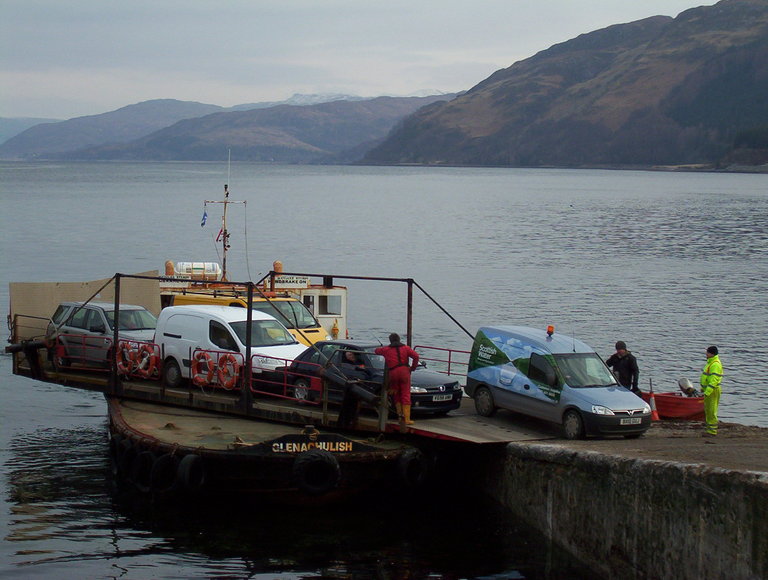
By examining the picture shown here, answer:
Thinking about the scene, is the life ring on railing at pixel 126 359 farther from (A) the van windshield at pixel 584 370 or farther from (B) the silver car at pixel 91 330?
(A) the van windshield at pixel 584 370

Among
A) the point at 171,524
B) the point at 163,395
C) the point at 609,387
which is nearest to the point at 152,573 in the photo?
the point at 171,524

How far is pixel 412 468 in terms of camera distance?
1938cm

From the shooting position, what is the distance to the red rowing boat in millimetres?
22953

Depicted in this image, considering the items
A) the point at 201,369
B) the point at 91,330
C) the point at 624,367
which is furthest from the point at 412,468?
the point at 91,330

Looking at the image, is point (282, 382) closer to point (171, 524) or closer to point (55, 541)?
point (171, 524)

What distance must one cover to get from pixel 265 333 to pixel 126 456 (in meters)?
4.33

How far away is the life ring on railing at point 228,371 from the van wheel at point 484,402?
514 cm

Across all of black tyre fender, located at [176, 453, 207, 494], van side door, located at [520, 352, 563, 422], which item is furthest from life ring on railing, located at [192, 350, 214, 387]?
van side door, located at [520, 352, 563, 422]

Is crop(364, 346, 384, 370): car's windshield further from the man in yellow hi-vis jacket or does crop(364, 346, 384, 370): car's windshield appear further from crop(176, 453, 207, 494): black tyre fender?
the man in yellow hi-vis jacket

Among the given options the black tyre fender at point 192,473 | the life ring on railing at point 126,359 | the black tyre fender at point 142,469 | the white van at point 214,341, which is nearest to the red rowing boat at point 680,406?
the white van at point 214,341

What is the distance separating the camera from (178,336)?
78.6ft

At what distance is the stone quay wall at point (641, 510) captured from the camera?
45.3ft

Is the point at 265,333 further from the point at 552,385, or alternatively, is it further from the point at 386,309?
the point at 386,309

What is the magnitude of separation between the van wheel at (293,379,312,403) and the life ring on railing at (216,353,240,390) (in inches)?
55.4
